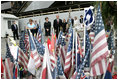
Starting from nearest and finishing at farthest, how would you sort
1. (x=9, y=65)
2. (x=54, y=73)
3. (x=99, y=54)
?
(x=99, y=54) → (x=54, y=73) → (x=9, y=65)

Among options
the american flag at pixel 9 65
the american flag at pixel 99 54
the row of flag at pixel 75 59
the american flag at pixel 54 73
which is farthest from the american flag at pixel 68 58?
the american flag at pixel 9 65

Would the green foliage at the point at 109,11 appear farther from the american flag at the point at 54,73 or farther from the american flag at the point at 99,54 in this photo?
the american flag at the point at 54,73

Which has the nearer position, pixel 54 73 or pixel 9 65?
pixel 54 73

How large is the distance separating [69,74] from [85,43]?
105 centimetres

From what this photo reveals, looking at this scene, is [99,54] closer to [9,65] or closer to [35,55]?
[35,55]

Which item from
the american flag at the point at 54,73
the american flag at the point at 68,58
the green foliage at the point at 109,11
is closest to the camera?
the american flag at the point at 54,73

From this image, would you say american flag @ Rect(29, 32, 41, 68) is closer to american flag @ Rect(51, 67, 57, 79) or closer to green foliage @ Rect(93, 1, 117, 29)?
american flag @ Rect(51, 67, 57, 79)

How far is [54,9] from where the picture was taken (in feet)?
54.9

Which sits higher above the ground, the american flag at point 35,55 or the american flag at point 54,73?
the american flag at point 35,55

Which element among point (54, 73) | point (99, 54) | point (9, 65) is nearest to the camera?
point (99, 54)

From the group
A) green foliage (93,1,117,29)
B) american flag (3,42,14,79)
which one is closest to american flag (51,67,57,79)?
american flag (3,42,14,79)

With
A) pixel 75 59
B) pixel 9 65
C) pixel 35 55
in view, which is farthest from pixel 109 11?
pixel 9 65

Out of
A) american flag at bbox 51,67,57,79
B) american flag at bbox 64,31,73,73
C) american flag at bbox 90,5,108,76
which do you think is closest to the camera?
american flag at bbox 90,5,108,76

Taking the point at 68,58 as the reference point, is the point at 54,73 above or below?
below
